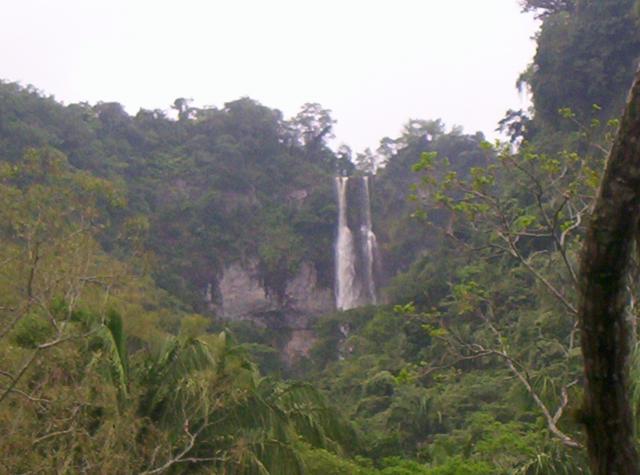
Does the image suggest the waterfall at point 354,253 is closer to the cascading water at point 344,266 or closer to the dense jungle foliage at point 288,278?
the cascading water at point 344,266

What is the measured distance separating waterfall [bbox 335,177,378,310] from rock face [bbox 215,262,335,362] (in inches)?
37.6

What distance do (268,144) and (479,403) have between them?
2052 centimetres

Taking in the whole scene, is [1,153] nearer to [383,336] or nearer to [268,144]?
[268,144]

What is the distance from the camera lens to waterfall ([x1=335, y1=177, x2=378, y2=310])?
99.9 feet

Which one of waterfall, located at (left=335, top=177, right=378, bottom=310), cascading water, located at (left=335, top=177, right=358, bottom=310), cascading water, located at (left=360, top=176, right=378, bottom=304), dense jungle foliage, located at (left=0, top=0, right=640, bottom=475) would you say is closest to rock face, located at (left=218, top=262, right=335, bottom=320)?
Result: dense jungle foliage, located at (left=0, top=0, right=640, bottom=475)

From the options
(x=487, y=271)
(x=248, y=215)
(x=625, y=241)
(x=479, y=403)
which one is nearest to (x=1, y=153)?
(x=248, y=215)

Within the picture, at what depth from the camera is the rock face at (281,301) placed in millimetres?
31266

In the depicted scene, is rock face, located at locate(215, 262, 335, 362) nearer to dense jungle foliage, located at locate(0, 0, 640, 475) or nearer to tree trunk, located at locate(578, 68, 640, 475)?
dense jungle foliage, located at locate(0, 0, 640, 475)

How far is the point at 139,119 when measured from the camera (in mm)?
34438

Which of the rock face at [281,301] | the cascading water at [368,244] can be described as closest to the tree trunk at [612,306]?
the cascading water at [368,244]

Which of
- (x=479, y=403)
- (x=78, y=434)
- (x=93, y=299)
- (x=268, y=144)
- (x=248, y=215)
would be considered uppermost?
(x=268, y=144)

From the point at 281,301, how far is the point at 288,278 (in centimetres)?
95

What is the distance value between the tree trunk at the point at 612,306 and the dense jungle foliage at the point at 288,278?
5.5 inches

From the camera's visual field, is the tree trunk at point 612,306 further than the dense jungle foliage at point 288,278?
No
